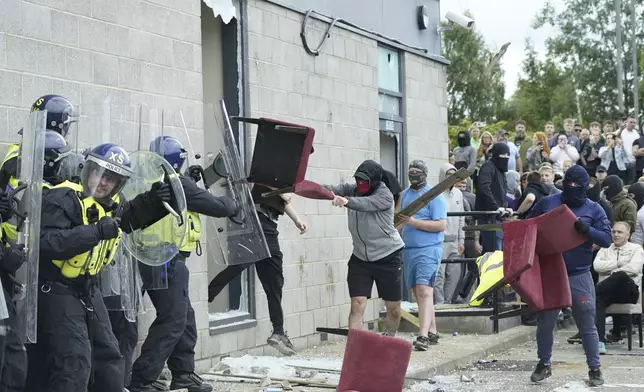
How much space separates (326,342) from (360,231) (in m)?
1.98

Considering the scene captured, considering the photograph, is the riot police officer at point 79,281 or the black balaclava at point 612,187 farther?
the black balaclava at point 612,187

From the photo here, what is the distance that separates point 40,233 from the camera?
256 inches

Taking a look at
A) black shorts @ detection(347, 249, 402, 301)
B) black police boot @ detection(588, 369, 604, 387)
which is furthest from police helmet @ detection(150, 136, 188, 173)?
black police boot @ detection(588, 369, 604, 387)

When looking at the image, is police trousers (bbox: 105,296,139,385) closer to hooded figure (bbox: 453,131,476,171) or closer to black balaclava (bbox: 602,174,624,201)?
black balaclava (bbox: 602,174,624,201)

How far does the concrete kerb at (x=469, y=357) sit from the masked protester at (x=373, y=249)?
0.76 meters

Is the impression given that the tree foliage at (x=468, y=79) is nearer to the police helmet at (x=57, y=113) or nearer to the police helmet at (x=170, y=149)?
the police helmet at (x=170, y=149)

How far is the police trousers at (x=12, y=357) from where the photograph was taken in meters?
6.35

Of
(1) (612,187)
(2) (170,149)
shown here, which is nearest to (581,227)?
(2) (170,149)

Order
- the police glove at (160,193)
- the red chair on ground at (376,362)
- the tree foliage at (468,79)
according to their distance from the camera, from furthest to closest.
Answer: the tree foliage at (468,79) < the red chair on ground at (376,362) < the police glove at (160,193)

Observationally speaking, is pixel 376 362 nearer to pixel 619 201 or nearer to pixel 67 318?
pixel 67 318

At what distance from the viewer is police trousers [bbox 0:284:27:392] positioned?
6.35 meters

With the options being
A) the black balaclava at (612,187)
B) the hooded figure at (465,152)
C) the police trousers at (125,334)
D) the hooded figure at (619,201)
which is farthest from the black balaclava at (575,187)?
the hooded figure at (465,152)

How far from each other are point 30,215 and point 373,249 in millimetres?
4782

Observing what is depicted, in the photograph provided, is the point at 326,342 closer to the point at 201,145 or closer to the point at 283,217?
the point at 283,217
